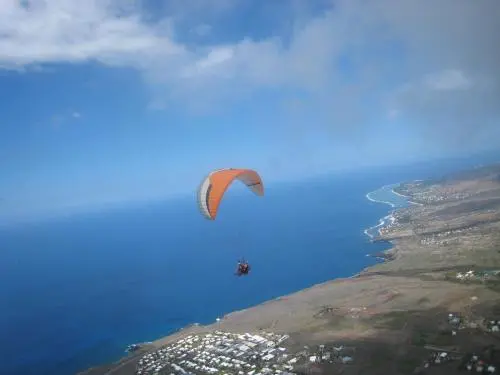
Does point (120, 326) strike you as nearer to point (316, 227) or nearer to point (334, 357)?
point (334, 357)

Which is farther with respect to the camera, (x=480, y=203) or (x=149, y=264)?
(x=480, y=203)

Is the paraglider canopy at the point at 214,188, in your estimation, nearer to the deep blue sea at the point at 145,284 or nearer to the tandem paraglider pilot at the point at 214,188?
the tandem paraglider pilot at the point at 214,188

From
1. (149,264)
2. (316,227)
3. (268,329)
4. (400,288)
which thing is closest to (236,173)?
(268,329)

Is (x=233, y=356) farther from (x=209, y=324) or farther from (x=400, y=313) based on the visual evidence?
(x=209, y=324)

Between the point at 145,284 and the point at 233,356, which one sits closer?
the point at 233,356

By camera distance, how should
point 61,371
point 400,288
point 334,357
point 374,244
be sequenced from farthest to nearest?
point 374,244, point 400,288, point 61,371, point 334,357

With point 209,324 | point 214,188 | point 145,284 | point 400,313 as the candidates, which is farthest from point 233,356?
point 145,284
